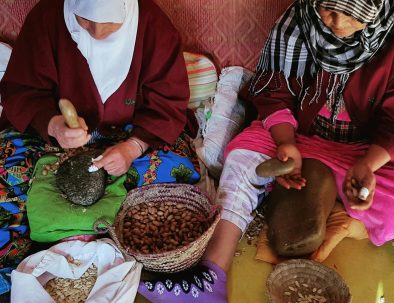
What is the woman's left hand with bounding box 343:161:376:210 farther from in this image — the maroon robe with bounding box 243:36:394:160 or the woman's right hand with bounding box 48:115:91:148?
the woman's right hand with bounding box 48:115:91:148

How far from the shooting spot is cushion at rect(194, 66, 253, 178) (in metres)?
1.88

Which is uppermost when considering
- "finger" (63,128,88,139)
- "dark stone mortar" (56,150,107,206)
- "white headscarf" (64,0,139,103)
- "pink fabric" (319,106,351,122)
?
"white headscarf" (64,0,139,103)

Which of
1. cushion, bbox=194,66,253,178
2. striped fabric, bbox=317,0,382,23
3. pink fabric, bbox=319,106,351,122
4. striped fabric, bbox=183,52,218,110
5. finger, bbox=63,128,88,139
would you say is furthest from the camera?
striped fabric, bbox=183,52,218,110

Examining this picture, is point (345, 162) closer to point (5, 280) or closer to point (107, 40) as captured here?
point (107, 40)

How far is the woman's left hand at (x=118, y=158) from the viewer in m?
1.60

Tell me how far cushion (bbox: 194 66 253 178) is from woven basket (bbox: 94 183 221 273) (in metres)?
0.26

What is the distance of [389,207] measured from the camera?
5.14 feet

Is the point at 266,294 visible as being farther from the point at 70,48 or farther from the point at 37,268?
the point at 70,48

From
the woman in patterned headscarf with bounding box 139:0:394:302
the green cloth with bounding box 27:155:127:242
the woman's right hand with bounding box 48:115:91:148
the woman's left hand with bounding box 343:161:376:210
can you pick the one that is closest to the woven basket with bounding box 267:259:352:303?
the woman in patterned headscarf with bounding box 139:0:394:302

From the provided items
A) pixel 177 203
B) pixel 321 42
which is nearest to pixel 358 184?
pixel 321 42

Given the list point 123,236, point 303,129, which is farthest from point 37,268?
point 303,129

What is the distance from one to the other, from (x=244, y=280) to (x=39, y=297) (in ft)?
2.09

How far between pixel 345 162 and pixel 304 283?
0.41 metres

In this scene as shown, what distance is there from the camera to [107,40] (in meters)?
1.60
